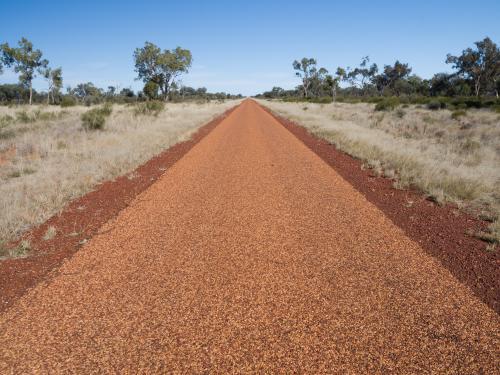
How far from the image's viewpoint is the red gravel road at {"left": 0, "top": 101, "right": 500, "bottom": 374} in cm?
304

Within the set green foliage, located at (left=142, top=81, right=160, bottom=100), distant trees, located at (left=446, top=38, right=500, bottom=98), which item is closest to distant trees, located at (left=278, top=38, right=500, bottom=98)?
distant trees, located at (left=446, top=38, right=500, bottom=98)

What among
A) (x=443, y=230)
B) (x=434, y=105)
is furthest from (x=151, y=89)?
(x=443, y=230)

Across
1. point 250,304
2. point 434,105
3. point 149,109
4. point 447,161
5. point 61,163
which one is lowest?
point 250,304

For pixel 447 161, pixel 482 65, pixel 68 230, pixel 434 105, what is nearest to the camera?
pixel 68 230

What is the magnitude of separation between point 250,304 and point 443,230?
404 cm

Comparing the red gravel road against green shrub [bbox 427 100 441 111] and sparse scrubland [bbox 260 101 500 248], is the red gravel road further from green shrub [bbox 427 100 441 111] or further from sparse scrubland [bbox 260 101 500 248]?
green shrub [bbox 427 100 441 111]

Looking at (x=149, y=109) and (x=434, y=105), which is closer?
(x=149, y=109)

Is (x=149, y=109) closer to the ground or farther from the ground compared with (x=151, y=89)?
closer to the ground

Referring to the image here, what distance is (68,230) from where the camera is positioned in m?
5.85

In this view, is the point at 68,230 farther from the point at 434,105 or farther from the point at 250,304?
the point at 434,105

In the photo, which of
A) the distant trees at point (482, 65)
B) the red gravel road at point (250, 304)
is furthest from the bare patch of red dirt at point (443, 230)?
the distant trees at point (482, 65)

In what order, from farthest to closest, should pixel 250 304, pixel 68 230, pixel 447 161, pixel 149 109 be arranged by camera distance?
pixel 149 109, pixel 447 161, pixel 68 230, pixel 250 304

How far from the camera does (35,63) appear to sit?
178 ft

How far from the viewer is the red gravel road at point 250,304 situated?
3037 millimetres
